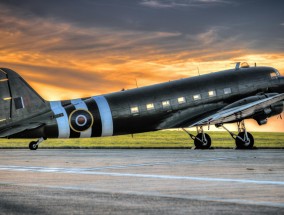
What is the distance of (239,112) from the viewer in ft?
126

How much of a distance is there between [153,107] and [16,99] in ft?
31.1

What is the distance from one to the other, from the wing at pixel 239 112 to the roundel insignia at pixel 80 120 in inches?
310

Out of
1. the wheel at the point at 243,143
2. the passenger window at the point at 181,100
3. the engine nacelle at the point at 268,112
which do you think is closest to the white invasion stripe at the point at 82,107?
the passenger window at the point at 181,100

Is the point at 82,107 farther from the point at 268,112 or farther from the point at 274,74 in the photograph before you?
the point at 274,74

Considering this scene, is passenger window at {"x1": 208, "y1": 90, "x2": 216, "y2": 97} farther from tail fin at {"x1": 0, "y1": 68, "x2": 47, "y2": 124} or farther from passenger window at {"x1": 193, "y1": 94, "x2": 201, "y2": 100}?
tail fin at {"x1": 0, "y1": 68, "x2": 47, "y2": 124}

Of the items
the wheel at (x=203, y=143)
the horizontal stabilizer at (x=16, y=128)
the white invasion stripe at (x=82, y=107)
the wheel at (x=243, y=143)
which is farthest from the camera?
the wheel at (x=203, y=143)

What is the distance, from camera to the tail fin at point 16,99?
34.2m

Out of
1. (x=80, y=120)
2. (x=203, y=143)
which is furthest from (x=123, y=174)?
(x=203, y=143)

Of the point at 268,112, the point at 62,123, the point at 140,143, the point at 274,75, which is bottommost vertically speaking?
the point at 140,143

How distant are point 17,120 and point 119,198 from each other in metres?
22.8

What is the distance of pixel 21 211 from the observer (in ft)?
35.4

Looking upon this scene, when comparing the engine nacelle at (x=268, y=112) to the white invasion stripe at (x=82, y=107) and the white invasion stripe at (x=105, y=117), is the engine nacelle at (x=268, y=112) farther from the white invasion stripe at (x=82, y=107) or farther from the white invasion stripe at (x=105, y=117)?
the white invasion stripe at (x=82, y=107)

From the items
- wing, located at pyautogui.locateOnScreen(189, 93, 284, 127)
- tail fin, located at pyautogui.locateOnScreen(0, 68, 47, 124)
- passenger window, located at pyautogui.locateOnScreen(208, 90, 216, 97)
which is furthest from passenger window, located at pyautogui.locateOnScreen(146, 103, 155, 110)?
tail fin, located at pyautogui.locateOnScreen(0, 68, 47, 124)

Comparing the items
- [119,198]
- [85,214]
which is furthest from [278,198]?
[85,214]
